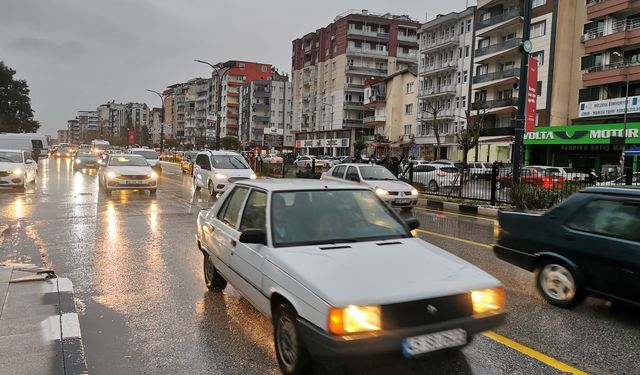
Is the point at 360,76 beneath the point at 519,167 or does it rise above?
above

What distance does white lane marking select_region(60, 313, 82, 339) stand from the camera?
431 cm

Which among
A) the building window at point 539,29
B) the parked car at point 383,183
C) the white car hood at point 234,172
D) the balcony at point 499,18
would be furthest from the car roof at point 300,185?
the balcony at point 499,18

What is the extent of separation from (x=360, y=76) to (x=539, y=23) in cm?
4023

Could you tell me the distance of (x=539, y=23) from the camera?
47656 millimetres

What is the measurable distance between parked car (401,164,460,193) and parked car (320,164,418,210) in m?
5.34

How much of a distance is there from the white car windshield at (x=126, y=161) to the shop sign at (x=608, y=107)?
36.4 metres

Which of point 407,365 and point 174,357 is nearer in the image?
point 407,365

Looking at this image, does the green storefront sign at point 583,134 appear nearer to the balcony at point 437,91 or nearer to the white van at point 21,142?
the balcony at point 437,91

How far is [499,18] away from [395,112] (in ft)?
72.6

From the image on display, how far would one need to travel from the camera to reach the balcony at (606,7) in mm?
39094

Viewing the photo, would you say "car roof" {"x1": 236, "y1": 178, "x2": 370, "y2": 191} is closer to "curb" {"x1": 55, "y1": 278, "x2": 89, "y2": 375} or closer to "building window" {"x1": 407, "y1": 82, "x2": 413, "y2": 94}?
"curb" {"x1": 55, "y1": 278, "x2": 89, "y2": 375}

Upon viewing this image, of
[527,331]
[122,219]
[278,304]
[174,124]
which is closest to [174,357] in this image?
[278,304]

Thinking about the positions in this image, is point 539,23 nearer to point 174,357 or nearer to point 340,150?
point 340,150

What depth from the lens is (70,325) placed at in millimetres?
4523
